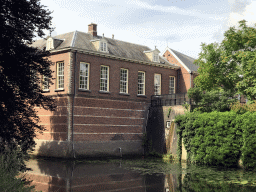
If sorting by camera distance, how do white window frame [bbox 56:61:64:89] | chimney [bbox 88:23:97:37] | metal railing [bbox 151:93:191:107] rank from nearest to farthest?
1. white window frame [bbox 56:61:64:89]
2. metal railing [bbox 151:93:191:107]
3. chimney [bbox 88:23:97:37]

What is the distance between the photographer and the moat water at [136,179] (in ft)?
46.2

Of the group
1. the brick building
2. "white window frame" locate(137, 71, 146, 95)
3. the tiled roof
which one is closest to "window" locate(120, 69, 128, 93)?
the brick building

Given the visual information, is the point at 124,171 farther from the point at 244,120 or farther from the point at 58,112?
the point at 58,112

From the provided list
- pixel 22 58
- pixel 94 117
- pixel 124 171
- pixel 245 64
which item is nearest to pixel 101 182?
pixel 124 171

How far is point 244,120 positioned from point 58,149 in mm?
14225

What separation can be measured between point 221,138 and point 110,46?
1393 centimetres

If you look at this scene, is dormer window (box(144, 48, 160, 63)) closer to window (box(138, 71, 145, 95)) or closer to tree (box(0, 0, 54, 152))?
window (box(138, 71, 145, 95))

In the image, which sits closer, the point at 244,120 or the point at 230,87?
the point at 244,120

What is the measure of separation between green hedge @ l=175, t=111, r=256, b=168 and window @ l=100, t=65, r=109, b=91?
26.5 feet

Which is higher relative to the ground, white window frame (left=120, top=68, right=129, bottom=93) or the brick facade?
white window frame (left=120, top=68, right=129, bottom=93)

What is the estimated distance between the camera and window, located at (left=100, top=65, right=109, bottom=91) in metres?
29.3

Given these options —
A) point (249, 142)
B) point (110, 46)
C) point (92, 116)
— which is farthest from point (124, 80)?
point (249, 142)

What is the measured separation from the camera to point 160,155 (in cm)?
2959

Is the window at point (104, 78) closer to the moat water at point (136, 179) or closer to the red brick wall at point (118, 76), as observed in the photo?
the red brick wall at point (118, 76)
